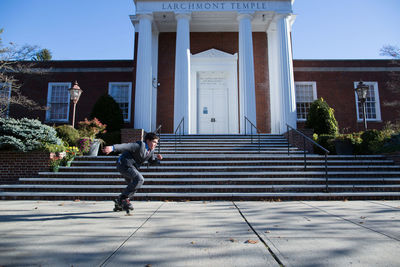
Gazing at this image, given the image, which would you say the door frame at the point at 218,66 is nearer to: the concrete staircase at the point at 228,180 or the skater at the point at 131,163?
the concrete staircase at the point at 228,180

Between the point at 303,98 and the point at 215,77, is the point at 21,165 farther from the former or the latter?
the point at 303,98

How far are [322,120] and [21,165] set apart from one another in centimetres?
1267

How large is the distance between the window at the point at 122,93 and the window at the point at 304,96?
37.6 ft

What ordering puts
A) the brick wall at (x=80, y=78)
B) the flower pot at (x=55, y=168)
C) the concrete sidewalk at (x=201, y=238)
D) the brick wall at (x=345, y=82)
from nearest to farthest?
the concrete sidewalk at (x=201, y=238), the flower pot at (x=55, y=168), the brick wall at (x=345, y=82), the brick wall at (x=80, y=78)

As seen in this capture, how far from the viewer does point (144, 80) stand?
13648 mm

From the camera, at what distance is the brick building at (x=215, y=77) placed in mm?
A: 13672

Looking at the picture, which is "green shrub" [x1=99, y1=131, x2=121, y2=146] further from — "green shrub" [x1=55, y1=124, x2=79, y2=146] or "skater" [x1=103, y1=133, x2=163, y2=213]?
"skater" [x1=103, y1=133, x2=163, y2=213]

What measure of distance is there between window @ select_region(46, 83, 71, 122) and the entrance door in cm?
941

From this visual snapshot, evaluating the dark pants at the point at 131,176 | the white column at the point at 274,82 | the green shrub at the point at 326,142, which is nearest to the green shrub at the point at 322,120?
the green shrub at the point at 326,142

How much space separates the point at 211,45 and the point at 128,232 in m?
15.1

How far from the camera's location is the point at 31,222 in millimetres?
3844

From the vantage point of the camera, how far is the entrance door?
15688 millimetres

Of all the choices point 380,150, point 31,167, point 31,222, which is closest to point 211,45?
point 380,150

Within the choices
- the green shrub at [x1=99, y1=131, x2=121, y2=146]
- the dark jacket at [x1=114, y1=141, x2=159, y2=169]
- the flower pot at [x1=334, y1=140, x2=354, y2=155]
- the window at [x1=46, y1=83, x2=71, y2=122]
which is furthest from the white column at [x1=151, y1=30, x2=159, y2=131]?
the dark jacket at [x1=114, y1=141, x2=159, y2=169]
